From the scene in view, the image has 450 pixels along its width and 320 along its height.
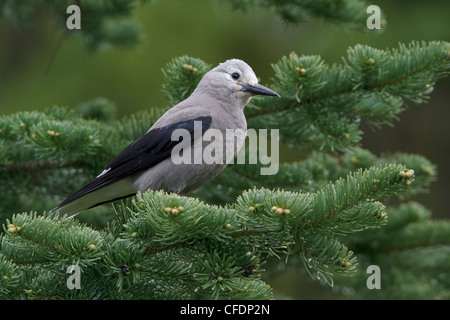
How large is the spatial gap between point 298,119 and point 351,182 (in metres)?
1.15

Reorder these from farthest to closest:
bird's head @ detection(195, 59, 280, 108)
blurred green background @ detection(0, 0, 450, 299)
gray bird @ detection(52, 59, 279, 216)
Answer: blurred green background @ detection(0, 0, 450, 299) → bird's head @ detection(195, 59, 280, 108) → gray bird @ detection(52, 59, 279, 216)

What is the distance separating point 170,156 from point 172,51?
10.2 ft

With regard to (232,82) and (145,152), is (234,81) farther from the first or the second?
(145,152)

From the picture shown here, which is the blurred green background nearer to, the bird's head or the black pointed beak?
the bird's head

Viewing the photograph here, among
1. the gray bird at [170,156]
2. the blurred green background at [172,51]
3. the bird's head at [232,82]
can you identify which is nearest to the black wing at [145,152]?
the gray bird at [170,156]

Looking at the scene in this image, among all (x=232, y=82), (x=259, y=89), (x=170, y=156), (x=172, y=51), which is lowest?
(x=170, y=156)

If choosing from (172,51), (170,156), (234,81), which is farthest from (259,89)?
(172,51)

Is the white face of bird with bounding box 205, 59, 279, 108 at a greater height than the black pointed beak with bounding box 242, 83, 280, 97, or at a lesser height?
greater

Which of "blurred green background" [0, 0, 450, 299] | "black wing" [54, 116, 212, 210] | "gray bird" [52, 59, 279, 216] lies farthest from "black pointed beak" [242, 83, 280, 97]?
"blurred green background" [0, 0, 450, 299]

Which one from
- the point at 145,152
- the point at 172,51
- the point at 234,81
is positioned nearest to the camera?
the point at 145,152

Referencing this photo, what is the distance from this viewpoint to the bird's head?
3.23 m

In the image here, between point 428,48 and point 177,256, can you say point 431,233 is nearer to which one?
point 428,48

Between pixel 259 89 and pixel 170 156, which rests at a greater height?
pixel 259 89

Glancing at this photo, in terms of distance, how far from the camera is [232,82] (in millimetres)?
3340
